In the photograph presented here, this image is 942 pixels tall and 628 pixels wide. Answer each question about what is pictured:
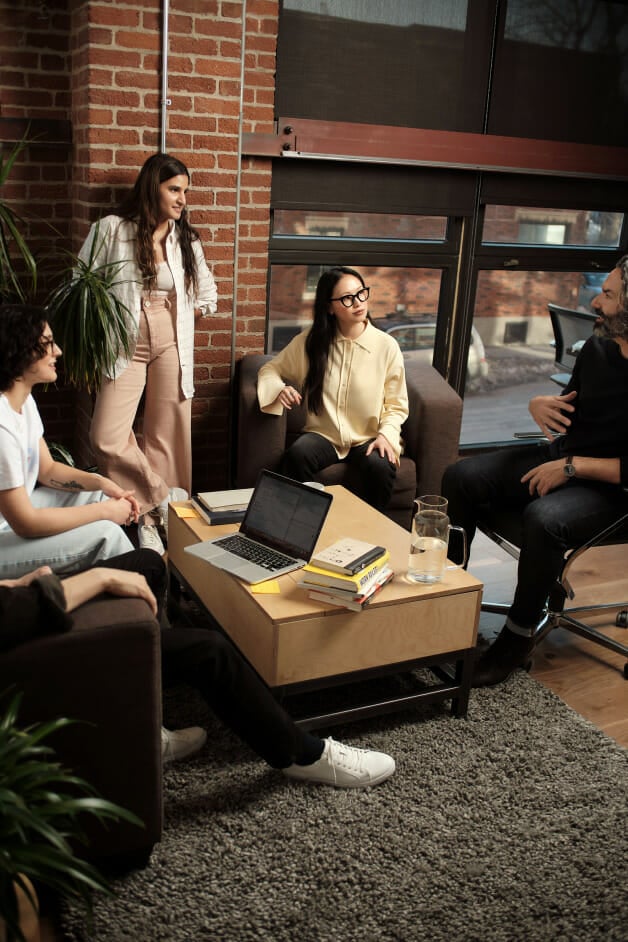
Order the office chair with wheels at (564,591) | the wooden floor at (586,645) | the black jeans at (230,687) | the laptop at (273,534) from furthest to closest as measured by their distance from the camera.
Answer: the office chair with wheels at (564,591) → the wooden floor at (586,645) → the laptop at (273,534) → the black jeans at (230,687)

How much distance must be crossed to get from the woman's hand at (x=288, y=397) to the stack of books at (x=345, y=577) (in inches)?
52.6

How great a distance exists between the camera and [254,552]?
9.02ft

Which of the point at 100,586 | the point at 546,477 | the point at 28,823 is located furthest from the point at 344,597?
the point at 28,823

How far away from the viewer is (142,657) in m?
1.91

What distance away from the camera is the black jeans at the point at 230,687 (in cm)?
220

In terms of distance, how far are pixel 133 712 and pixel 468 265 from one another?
12.0 ft

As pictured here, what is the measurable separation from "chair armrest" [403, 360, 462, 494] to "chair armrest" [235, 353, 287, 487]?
59 centimetres

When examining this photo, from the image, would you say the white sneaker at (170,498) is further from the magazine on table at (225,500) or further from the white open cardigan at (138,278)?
the magazine on table at (225,500)

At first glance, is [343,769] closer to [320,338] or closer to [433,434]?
[433,434]

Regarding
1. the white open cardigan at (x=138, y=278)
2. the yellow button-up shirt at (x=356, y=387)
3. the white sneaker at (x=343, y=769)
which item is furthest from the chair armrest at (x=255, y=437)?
the white sneaker at (x=343, y=769)

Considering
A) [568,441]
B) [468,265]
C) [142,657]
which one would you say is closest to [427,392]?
[568,441]

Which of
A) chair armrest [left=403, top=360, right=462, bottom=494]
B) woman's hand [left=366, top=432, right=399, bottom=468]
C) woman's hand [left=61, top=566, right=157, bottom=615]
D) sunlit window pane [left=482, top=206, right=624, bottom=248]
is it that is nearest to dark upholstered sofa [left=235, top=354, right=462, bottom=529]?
chair armrest [left=403, top=360, right=462, bottom=494]

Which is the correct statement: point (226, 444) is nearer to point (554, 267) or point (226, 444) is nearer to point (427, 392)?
point (427, 392)

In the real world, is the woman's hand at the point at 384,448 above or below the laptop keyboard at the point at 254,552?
above
